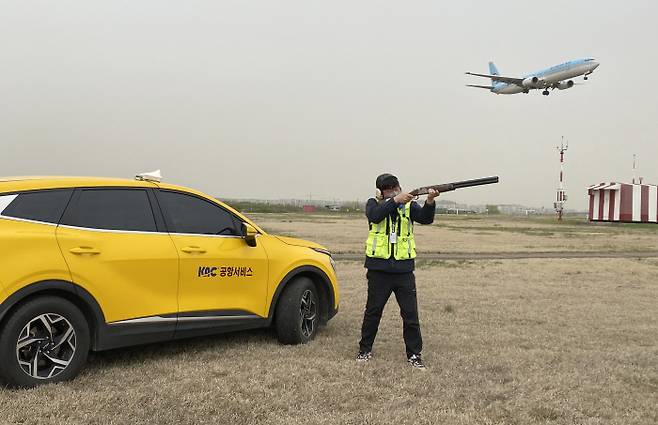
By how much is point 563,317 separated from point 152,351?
5683 mm

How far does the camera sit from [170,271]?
4848 mm

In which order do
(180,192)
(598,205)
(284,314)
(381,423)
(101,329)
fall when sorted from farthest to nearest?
(598,205) → (284,314) → (180,192) → (101,329) → (381,423)

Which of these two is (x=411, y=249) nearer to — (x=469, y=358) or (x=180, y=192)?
(x=469, y=358)

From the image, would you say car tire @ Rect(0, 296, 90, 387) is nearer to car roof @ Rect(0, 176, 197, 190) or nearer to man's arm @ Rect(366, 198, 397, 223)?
car roof @ Rect(0, 176, 197, 190)

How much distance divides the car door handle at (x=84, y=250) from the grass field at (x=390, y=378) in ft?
3.33

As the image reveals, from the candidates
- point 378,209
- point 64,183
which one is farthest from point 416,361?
point 64,183

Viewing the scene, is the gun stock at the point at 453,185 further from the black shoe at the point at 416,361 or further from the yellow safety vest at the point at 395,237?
the black shoe at the point at 416,361

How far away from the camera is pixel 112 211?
4699mm

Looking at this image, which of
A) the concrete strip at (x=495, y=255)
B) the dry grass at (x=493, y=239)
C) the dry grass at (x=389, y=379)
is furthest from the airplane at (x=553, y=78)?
the dry grass at (x=389, y=379)

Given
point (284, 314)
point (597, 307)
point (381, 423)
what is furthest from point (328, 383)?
point (597, 307)

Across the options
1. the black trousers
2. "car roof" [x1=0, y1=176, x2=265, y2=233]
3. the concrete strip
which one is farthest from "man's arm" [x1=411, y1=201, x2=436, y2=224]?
the concrete strip

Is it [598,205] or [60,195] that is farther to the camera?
[598,205]

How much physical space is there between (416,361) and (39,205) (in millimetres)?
3568

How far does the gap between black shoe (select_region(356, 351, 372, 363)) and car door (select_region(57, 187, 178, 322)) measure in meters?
1.81
